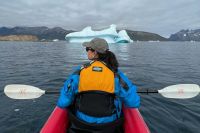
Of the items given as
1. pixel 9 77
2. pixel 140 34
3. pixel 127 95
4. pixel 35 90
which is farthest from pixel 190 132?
pixel 140 34

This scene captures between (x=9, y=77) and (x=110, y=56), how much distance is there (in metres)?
7.94

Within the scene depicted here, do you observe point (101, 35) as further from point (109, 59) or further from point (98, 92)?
point (98, 92)

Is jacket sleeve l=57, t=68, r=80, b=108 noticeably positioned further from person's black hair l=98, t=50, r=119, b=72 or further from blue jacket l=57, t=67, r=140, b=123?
person's black hair l=98, t=50, r=119, b=72

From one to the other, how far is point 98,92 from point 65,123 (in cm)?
117

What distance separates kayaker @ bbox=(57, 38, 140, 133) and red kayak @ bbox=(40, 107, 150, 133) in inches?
15.3

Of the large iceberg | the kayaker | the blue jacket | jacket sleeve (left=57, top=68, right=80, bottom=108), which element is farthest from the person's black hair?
the large iceberg

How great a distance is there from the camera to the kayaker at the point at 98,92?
278cm

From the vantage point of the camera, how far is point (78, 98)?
2.90 m

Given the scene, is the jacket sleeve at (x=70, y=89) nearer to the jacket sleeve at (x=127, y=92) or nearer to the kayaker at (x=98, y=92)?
the kayaker at (x=98, y=92)

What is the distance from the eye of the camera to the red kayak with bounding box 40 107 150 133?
3180 mm

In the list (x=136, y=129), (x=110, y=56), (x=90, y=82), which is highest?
(x=110, y=56)

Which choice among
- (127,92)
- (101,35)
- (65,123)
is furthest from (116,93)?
(101,35)

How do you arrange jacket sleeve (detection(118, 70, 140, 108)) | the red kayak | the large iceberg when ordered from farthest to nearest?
the large iceberg, the red kayak, jacket sleeve (detection(118, 70, 140, 108))

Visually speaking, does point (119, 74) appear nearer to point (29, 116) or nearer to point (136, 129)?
point (136, 129)
